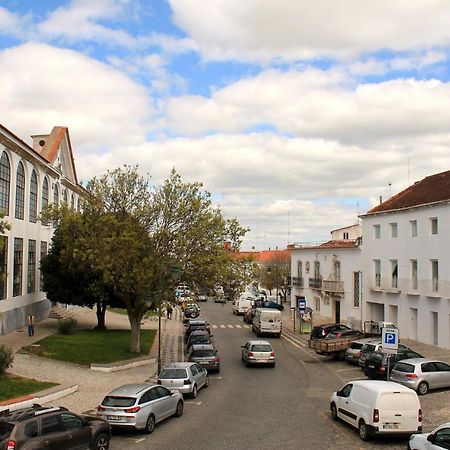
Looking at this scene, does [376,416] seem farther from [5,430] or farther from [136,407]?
[5,430]

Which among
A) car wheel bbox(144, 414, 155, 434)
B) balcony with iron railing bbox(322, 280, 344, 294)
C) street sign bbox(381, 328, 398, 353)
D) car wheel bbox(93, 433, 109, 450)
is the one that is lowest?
car wheel bbox(144, 414, 155, 434)

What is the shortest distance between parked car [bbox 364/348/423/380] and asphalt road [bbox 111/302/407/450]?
1609mm

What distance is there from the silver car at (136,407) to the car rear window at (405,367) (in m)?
10.3

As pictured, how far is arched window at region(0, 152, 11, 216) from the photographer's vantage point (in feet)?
117

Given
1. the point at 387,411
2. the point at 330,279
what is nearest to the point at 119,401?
the point at 387,411

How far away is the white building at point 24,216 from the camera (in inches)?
1425

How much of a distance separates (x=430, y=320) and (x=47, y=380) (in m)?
24.9

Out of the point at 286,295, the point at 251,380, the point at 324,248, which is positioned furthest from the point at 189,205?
the point at 286,295

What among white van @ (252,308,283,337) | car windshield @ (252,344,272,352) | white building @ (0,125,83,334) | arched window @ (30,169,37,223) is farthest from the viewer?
white van @ (252,308,283,337)

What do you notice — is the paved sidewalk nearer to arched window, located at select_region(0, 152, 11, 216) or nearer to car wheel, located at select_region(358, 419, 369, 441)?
arched window, located at select_region(0, 152, 11, 216)

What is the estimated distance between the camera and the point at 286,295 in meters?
89.9

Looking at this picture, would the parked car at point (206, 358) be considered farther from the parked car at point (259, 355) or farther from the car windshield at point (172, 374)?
the car windshield at point (172, 374)

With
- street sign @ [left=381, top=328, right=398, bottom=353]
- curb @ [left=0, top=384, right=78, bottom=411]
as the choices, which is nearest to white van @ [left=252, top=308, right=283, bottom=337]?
street sign @ [left=381, top=328, right=398, bottom=353]

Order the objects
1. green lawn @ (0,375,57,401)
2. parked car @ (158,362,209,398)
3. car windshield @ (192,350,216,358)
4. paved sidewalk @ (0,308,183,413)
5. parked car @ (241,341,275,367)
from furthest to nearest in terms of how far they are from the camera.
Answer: parked car @ (241,341,275,367) < car windshield @ (192,350,216,358) < parked car @ (158,362,209,398) < paved sidewalk @ (0,308,183,413) < green lawn @ (0,375,57,401)
